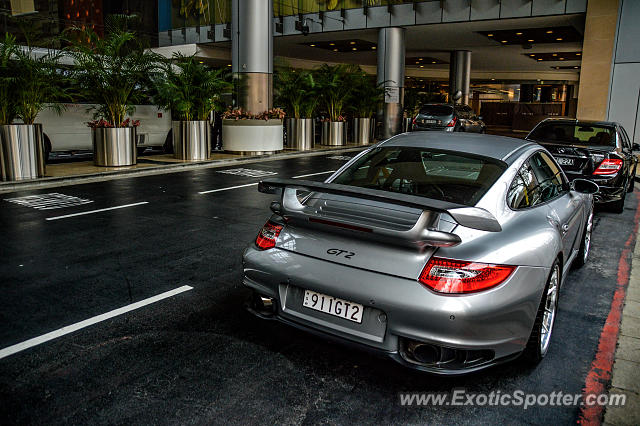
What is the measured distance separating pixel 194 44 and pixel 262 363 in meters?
32.8

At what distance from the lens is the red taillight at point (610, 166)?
855 centimetres

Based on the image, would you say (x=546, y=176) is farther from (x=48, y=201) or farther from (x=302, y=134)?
(x=302, y=134)

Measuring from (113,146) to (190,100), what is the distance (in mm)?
2872

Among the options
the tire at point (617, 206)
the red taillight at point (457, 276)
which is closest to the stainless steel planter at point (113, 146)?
the tire at point (617, 206)

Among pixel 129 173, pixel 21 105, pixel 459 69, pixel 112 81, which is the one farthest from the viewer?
pixel 459 69

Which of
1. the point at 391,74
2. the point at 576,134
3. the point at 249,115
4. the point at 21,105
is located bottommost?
the point at 576,134

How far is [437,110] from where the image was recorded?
2411 centimetres

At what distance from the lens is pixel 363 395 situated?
3.22 metres

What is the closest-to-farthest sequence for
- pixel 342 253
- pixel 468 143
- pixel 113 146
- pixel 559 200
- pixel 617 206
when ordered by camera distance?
pixel 342 253, pixel 468 143, pixel 559 200, pixel 617 206, pixel 113 146

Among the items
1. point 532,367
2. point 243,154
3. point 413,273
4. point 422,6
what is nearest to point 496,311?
point 413,273

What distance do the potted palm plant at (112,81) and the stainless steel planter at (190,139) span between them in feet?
6.60

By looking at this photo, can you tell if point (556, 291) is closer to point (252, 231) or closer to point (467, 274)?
point (467, 274)

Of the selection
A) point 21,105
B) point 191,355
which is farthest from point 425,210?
point 21,105

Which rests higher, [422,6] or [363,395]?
[422,6]
